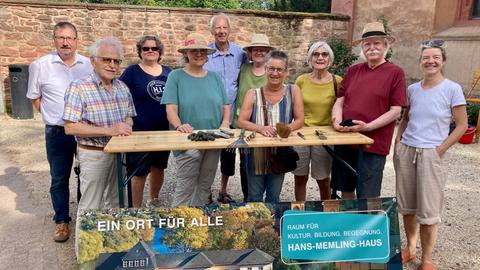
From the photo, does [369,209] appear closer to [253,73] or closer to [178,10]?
[253,73]

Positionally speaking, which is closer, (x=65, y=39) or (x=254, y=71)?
(x=65, y=39)

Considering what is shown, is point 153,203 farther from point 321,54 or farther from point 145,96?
point 321,54

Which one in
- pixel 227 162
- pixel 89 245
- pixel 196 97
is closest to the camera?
pixel 89 245

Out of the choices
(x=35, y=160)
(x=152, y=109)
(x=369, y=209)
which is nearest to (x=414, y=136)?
(x=369, y=209)

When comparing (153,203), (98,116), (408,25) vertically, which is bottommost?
(153,203)

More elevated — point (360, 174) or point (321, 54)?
point (321, 54)

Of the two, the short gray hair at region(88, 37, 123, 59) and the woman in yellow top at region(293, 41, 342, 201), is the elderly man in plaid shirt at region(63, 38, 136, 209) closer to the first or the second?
the short gray hair at region(88, 37, 123, 59)

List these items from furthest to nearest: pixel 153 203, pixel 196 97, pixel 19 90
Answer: pixel 19 90 → pixel 153 203 → pixel 196 97

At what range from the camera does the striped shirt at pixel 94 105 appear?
8.80 ft

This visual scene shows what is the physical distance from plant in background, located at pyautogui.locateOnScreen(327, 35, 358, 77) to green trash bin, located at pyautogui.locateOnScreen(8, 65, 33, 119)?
25.4ft

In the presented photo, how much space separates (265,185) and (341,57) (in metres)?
A: 8.47

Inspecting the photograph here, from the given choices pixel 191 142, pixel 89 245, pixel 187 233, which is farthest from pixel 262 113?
pixel 89 245

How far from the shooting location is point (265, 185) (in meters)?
3.11

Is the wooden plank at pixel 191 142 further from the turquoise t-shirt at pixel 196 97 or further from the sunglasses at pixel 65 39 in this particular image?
the sunglasses at pixel 65 39
